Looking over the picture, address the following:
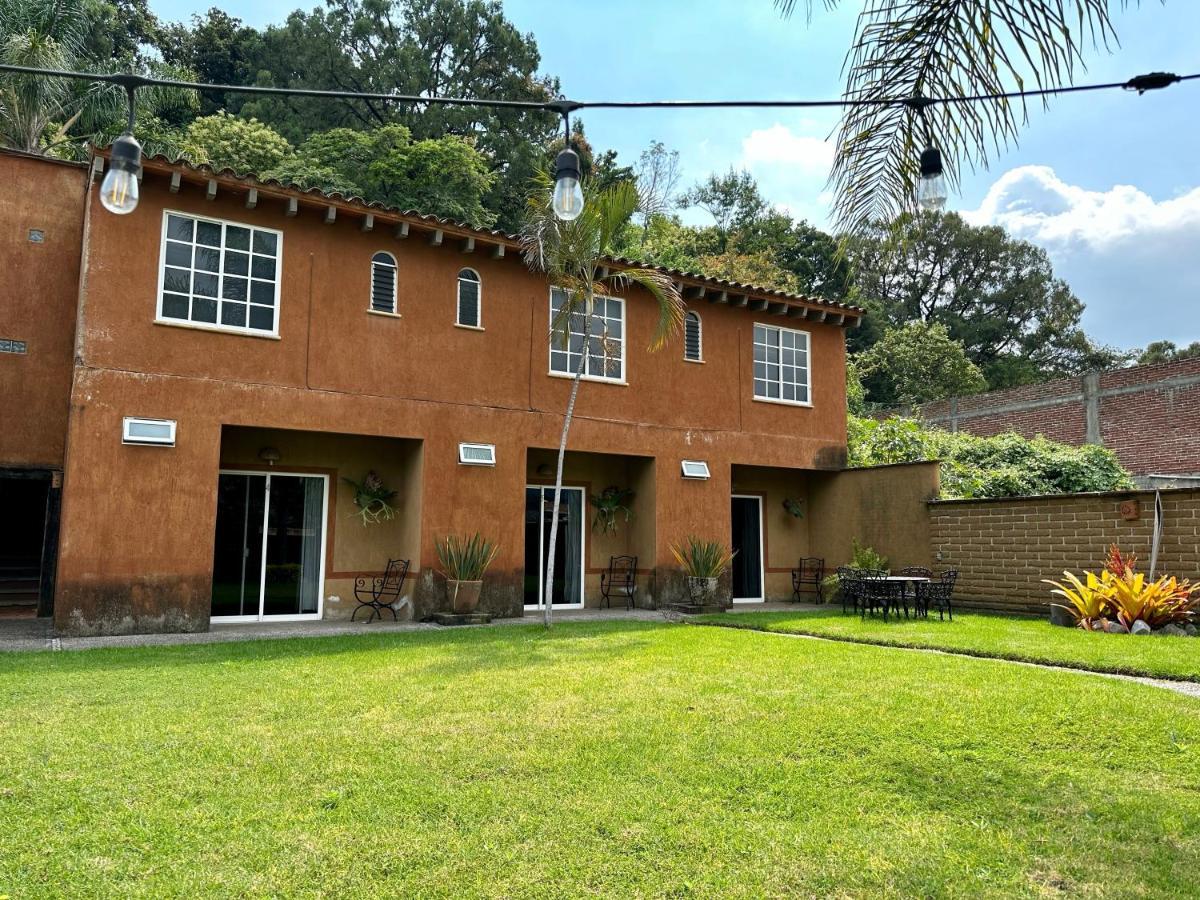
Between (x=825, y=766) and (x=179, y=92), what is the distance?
1089 inches

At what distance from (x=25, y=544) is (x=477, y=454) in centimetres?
770

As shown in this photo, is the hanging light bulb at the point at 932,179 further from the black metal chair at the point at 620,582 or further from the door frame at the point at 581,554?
the black metal chair at the point at 620,582

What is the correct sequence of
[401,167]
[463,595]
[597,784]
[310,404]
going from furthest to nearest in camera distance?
[401,167], [463,595], [310,404], [597,784]

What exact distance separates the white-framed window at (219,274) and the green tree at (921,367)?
2512cm

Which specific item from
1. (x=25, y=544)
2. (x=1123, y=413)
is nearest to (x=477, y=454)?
(x=25, y=544)

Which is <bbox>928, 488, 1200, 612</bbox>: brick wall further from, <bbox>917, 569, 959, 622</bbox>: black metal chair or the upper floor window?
the upper floor window

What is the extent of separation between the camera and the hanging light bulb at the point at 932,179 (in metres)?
4.48

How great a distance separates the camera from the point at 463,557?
11453mm

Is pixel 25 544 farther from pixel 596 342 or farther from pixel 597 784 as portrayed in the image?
pixel 597 784

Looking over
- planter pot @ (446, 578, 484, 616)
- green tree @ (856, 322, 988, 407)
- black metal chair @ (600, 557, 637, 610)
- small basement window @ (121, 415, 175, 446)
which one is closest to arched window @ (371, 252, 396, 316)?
small basement window @ (121, 415, 175, 446)

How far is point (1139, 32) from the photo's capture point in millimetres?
4133

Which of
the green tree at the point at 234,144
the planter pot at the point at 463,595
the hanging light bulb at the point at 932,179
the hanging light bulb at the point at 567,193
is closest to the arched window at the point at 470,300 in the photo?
the planter pot at the point at 463,595

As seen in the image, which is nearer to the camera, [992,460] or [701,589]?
[701,589]

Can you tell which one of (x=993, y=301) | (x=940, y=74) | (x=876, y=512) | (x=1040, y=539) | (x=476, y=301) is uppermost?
(x=993, y=301)
